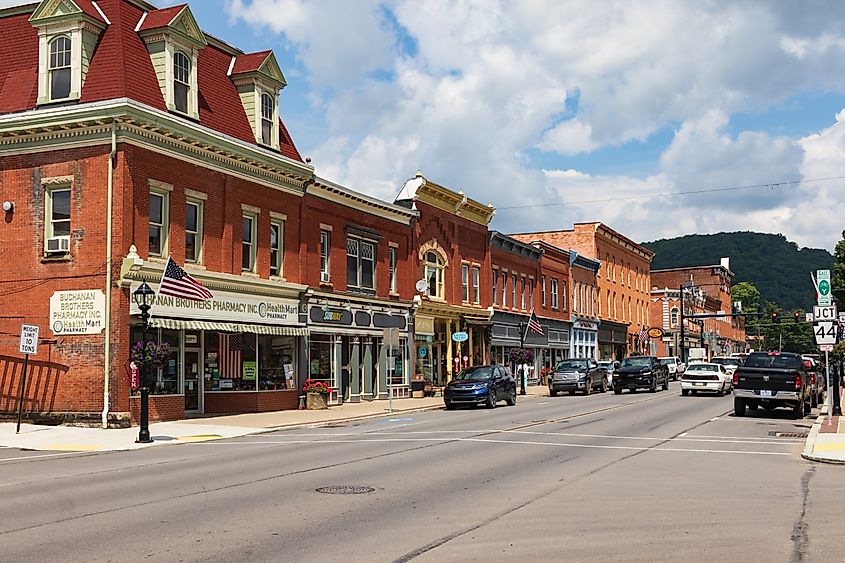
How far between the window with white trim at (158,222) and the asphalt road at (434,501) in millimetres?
7354

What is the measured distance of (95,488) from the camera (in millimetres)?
13352

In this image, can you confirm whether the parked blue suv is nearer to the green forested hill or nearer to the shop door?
the shop door

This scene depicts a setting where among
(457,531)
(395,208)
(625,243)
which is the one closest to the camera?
(457,531)

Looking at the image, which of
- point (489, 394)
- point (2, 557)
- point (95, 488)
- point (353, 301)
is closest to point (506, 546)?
point (2, 557)

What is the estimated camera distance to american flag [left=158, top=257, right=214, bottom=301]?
24562mm

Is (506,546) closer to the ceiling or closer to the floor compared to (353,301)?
closer to the floor

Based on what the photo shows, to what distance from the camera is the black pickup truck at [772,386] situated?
27.1m

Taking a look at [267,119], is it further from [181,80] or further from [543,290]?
[543,290]

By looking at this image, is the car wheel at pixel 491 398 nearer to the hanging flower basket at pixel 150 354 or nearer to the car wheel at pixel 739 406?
the car wheel at pixel 739 406

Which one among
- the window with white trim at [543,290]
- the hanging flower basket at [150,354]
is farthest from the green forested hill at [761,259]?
the hanging flower basket at [150,354]

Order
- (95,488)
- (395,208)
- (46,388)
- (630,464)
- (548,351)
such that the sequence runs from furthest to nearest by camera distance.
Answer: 1. (548,351)
2. (395,208)
3. (46,388)
4. (630,464)
5. (95,488)

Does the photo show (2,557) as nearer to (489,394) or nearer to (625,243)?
(489,394)

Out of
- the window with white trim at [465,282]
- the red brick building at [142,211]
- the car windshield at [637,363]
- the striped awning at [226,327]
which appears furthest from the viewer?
the window with white trim at [465,282]

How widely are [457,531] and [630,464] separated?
713 centimetres
